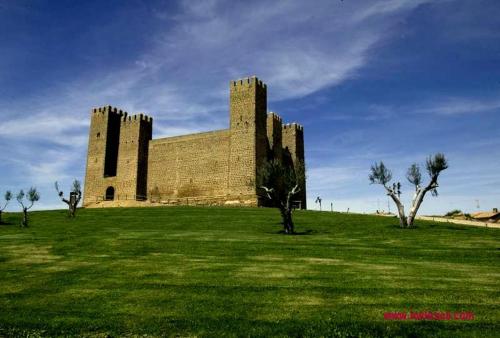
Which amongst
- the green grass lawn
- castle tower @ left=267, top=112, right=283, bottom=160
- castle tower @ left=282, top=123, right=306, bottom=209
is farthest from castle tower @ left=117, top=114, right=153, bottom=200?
the green grass lawn

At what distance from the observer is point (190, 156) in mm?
53219

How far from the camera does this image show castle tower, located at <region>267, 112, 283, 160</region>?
5469 cm

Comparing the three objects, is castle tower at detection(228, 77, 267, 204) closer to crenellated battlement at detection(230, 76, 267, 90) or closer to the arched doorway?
crenellated battlement at detection(230, 76, 267, 90)

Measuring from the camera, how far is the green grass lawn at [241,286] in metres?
7.29

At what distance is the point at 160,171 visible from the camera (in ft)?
183

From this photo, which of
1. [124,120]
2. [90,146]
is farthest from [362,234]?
[90,146]

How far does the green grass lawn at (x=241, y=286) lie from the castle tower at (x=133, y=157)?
3813 centimetres

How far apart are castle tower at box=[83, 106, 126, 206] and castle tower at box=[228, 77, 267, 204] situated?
2093 centimetres

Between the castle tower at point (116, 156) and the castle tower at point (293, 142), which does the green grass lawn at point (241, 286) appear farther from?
the castle tower at point (293, 142)

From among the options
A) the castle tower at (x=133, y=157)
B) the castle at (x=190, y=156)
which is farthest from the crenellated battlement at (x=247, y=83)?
the castle tower at (x=133, y=157)

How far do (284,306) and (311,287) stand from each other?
1641 mm

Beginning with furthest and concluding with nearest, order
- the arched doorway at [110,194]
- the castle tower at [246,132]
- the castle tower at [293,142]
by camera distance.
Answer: the castle tower at [293,142] < the arched doorway at [110,194] < the castle tower at [246,132]

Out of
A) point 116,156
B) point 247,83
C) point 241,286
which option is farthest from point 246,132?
point 241,286

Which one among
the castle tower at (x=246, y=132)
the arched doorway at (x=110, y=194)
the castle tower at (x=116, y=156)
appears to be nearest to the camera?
the castle tower at (x=246, y=132)
